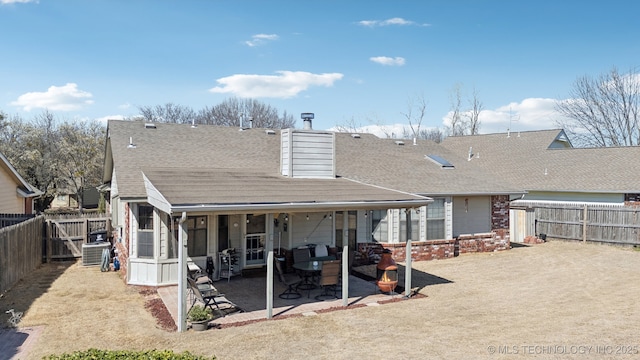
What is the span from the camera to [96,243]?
15.9 m

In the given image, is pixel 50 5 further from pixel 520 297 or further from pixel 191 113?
pixel 191 113

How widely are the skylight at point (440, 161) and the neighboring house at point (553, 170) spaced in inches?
140

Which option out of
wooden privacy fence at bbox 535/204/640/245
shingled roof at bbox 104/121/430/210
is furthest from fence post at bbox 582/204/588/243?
shingled roof at bbox 104/121/430/210

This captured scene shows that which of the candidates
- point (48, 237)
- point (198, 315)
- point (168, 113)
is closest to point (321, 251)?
point (198, 315)

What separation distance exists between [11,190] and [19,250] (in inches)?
333

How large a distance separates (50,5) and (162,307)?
10312 mm

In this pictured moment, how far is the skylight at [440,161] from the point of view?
63.8 ft

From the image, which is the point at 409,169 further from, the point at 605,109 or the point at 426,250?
the point at 605,109

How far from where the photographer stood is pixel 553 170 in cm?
2419

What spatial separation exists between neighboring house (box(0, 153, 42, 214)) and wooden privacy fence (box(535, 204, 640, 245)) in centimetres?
2363

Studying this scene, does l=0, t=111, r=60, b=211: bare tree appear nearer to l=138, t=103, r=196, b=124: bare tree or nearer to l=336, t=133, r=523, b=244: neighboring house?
l=138, t=103, r=196, b=124: bare tree

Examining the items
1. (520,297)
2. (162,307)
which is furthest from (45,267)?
(520,297)

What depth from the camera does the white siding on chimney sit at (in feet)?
43.6

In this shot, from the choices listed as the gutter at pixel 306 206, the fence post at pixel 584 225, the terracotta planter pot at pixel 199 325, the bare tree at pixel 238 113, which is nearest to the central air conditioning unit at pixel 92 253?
the terracotta planter pot at pixel 199 325
